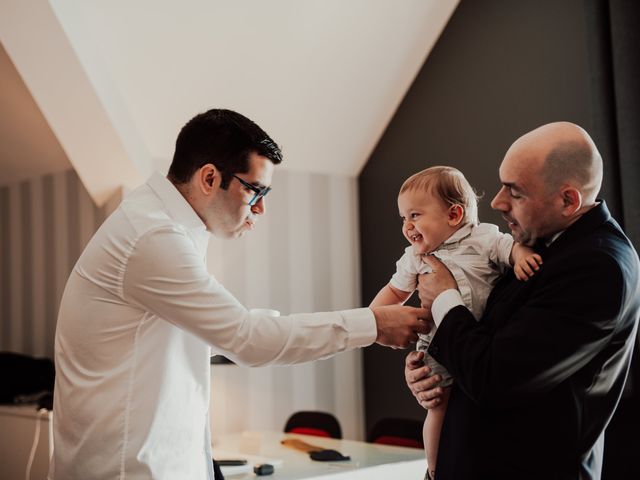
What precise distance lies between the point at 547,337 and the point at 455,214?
1.95ft

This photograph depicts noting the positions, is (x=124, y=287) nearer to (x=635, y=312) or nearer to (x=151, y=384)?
(x=151, y=384)

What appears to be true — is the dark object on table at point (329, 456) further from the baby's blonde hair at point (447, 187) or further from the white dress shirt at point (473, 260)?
the baby's blonde hair at point (447, 187)

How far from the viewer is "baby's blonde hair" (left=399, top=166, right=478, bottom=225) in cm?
197

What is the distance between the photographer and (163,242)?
1.71 metres

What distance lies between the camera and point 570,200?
5.24 ft

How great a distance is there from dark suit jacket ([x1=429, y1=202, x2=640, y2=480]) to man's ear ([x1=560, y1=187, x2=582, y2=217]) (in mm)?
28

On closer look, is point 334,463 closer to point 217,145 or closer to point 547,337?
point 217,145

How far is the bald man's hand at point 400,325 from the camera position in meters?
1.82

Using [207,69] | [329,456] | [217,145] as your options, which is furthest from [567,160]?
[207,69]

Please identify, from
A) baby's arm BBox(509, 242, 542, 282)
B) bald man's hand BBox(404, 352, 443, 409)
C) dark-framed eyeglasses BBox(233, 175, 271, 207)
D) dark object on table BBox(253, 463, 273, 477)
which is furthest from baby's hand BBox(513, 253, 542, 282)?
dark object on table BBox(253, 463, 273, 477)

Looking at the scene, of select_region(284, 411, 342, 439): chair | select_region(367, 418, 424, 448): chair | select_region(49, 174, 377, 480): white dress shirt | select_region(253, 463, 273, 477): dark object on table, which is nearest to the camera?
select_region(49, 174, 377, 480): white dress shirt

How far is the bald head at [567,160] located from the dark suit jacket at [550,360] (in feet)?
0.26

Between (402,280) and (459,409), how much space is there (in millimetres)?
513

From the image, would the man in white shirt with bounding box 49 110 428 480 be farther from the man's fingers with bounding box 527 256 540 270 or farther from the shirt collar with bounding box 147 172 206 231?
the man's fingers with bounding box 527 256 540 270
